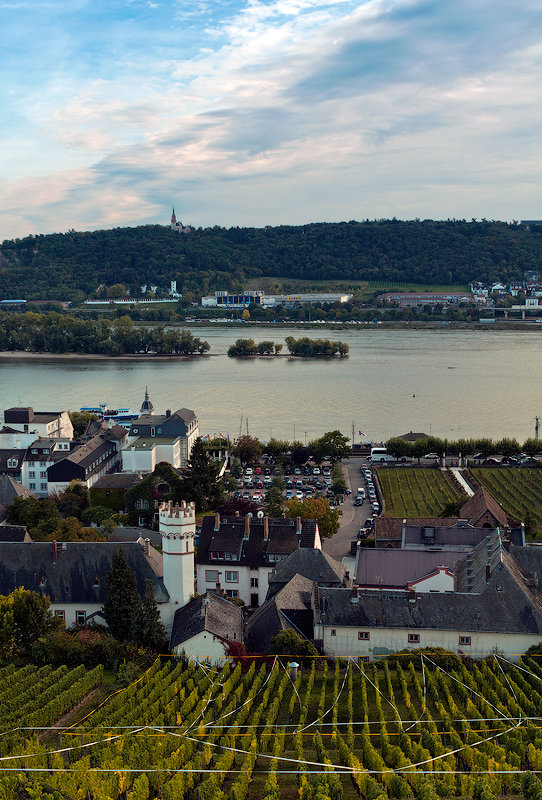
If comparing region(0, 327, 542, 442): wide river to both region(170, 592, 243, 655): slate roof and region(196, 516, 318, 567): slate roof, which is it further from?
region(170, 592, 243, 655): slate roof

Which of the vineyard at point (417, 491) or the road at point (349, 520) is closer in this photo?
the road at point (349, 520)

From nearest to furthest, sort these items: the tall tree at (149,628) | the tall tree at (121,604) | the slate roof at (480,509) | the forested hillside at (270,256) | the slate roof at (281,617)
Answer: the slate roof at (281,617) → the tall tree at (149,628) → the tall tree at (121,604) → the slate roof at (480,509) → the forested hillside at (270,256)

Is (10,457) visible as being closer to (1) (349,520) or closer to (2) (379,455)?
(1) (349,520)

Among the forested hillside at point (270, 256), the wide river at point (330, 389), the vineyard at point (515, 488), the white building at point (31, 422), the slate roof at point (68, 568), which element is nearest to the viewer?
the slate roof at point (68, 568)

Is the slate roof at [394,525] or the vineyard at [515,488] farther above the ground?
the slate roof at [394,525]

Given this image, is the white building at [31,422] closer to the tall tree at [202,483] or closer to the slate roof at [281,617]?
the tall tree at [202,483]

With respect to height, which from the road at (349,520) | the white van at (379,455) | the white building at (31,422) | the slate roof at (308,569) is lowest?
the road at (349,520)

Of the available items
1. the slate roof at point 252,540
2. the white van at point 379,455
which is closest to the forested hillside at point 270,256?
the white van at point 379,455
